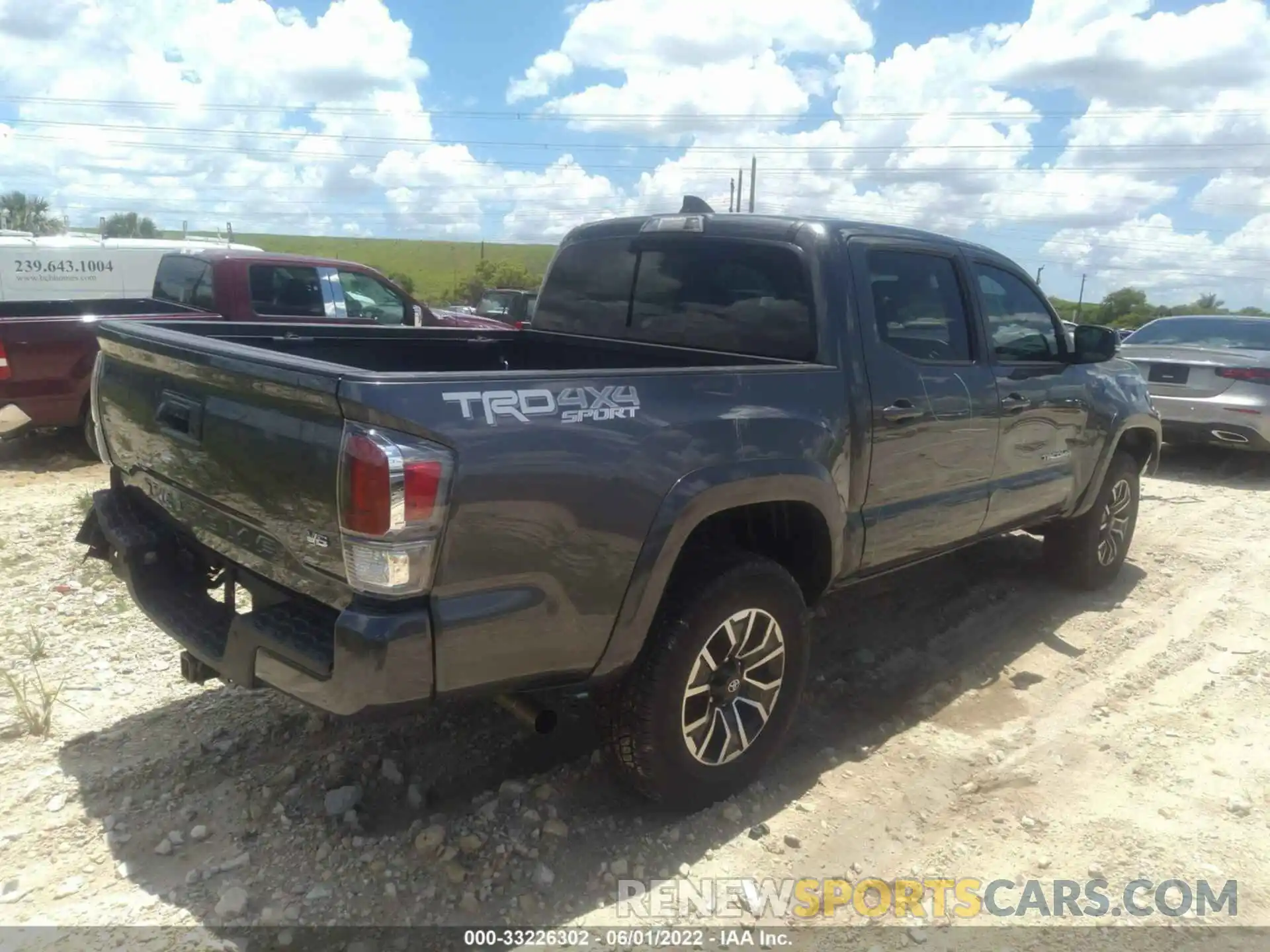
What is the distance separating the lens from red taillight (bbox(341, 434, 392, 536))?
2309 millimetres

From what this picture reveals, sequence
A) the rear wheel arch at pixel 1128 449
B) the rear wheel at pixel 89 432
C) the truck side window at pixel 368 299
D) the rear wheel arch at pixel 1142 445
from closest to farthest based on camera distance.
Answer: the rear wheel arch at pixel 1128 449 → the rear wheel arch at pixel 1142 445 → the rear wheel at pixel 89 432 → the truck side window at pixel 368 299

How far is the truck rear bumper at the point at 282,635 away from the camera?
2379 millimetres

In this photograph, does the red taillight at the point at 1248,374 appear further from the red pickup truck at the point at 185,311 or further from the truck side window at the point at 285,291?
the truck side window at the point at 285,291

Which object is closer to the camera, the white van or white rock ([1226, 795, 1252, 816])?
white rock ([1226, 795, 1252, 816])

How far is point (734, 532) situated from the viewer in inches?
141

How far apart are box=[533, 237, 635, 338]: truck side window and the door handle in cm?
126

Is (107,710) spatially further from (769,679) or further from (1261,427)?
(1261,427)

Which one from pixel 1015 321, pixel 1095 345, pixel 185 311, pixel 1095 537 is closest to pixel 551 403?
pixel 1015 321

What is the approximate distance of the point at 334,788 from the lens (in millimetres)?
3352

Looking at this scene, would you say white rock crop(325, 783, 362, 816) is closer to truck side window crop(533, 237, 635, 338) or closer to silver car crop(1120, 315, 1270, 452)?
truck side window crop(533, 237, 635, 338)

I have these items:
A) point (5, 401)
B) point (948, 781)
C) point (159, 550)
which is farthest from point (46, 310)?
point (948, 781)

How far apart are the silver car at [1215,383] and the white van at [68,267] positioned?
1990cm

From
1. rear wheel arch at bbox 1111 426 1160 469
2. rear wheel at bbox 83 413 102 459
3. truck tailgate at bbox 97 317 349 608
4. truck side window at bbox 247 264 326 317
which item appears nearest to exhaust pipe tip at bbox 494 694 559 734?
truck tailgate at bbox 97 317 349 608

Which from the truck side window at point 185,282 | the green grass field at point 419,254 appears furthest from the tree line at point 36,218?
the truck side window at point 185,282
